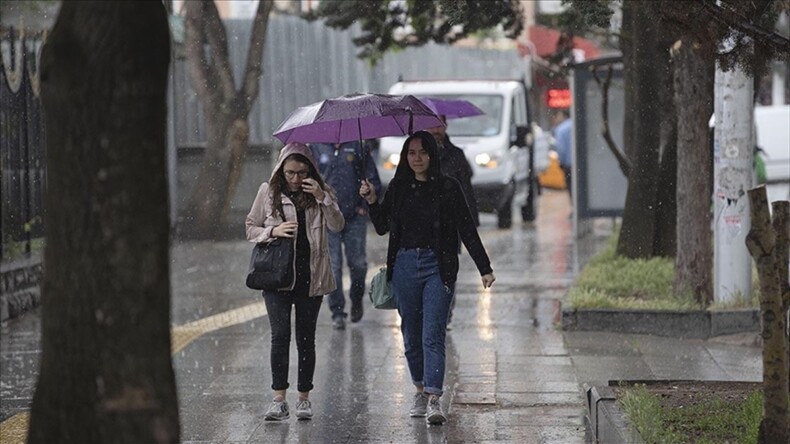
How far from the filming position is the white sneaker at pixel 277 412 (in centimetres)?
831

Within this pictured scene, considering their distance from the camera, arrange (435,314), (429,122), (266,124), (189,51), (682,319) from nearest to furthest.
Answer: (435,314) → (429,122) → (682,319) → (189,51) → (266,124)

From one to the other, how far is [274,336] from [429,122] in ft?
5.74

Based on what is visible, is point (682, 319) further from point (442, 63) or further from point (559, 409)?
point (442, 63)

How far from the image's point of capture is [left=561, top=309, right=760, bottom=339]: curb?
11.5 meters

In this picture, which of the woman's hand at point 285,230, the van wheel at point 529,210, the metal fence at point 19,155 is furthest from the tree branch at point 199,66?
the woman's hand at point 285,230

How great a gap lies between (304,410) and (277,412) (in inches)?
6.6

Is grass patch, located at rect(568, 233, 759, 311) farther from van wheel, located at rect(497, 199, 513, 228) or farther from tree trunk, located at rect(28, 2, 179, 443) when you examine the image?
van wheel, located at rect(497, 199, 513, 228)

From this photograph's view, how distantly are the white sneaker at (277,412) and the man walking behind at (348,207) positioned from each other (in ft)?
11.2

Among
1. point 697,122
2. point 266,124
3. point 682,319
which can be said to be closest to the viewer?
point 682,319

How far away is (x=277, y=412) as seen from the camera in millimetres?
8312

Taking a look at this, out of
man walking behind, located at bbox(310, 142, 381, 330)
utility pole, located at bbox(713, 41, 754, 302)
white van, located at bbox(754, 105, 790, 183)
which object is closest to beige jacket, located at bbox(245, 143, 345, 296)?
man walking behind, located at bbox(310, 142, 381, 330)

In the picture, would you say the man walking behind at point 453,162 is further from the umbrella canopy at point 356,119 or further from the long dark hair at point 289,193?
the long dark hair at point 289,193

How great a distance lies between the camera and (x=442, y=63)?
33312 millimetres

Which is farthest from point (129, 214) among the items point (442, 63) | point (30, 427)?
point (442, 63)
